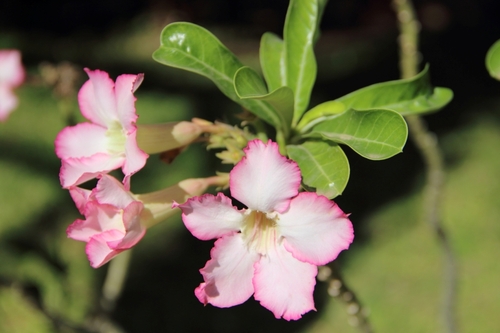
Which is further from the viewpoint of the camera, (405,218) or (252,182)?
(405,218)

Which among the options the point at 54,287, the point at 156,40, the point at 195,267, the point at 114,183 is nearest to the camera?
the point at 114,183

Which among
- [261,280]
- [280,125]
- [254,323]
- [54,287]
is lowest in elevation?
[254,323]

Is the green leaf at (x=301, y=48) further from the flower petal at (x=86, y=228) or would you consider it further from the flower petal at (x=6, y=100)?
the flower petal at (x=6, y=100)

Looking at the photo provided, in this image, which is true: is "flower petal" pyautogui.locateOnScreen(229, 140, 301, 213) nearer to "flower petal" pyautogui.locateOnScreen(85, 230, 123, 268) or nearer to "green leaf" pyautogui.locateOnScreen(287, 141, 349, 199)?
"green leaf" pyautogui.locateOnScreen(287, 141, 349, 199)

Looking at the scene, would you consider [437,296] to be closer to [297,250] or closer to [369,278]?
[369,278]

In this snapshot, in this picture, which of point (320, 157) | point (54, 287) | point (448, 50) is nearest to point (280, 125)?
point (320, 157)

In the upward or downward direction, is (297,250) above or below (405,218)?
above

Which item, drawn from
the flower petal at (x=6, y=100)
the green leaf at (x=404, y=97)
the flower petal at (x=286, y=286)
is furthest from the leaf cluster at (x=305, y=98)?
the flower petal at (x=6, y=100)
